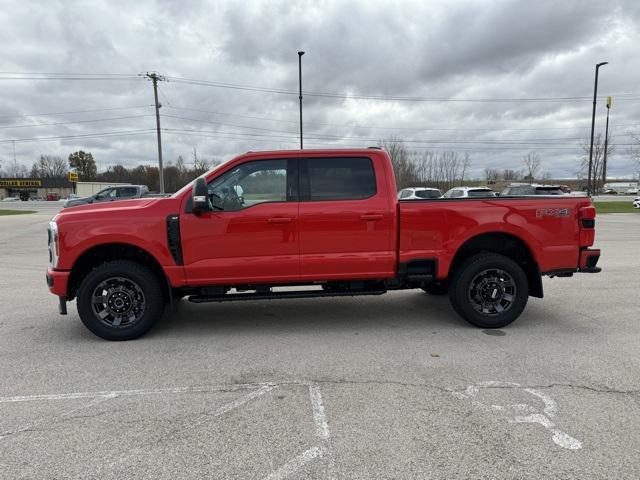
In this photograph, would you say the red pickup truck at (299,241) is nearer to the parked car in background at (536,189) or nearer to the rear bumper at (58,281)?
the rear bumper at (58,281)

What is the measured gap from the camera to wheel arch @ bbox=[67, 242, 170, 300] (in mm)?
4664

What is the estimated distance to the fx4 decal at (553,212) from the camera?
4879mm

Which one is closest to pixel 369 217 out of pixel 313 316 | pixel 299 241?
pixel 299 241

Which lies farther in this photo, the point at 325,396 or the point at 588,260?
the point at 588,260

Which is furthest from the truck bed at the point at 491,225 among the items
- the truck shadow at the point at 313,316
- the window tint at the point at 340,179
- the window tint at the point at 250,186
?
the window tint at the point at 250,186

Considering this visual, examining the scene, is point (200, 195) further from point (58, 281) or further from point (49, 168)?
point (49, 168)

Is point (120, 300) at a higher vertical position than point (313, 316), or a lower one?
higher

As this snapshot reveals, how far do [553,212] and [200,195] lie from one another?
13.1 feet

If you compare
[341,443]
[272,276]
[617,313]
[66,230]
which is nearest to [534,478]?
[341,443]

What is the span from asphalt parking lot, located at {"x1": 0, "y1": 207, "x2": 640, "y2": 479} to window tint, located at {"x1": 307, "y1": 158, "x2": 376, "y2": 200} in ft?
5.19

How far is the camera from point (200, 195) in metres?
4.35

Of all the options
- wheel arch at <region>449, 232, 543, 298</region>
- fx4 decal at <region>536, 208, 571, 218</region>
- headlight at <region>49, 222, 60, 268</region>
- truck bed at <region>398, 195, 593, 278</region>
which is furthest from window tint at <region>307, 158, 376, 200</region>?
headlight at <region>49, 222, 60, 268</region>

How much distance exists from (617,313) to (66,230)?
6.72m

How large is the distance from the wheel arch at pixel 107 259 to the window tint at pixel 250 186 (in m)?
1.01
